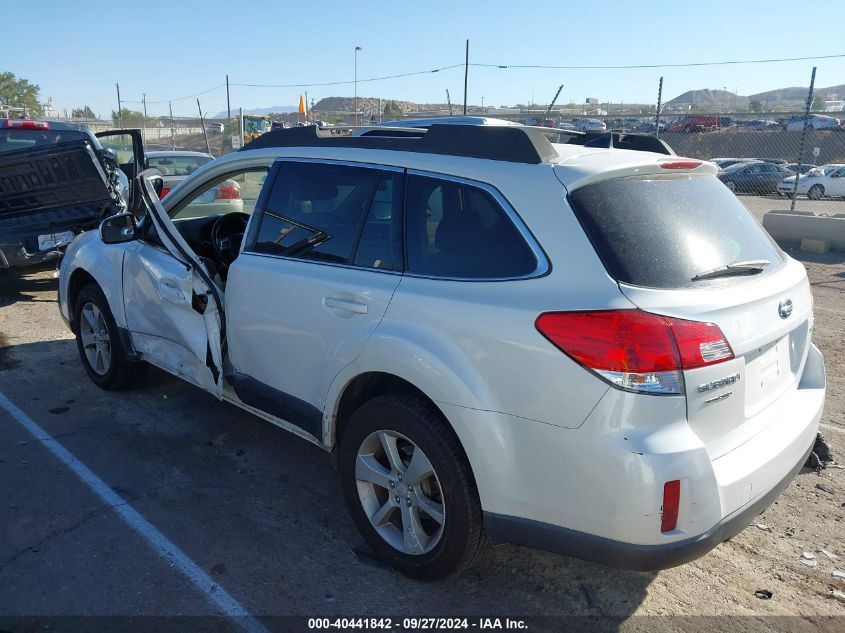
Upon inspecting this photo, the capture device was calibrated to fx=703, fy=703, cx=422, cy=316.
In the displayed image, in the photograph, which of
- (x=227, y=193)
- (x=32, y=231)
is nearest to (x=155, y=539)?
(x=227, y=193)

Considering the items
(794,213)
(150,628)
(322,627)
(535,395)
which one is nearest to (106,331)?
(150,628)

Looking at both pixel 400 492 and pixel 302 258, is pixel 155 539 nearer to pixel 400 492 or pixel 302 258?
pixel 400 492

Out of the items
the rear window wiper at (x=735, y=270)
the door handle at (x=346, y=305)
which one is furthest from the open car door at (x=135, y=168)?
the rear window wiper at (x=735, y=270)

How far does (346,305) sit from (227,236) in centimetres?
216

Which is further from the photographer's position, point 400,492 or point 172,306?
Result: point 172,306

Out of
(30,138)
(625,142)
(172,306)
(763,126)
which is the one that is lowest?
(172,306)

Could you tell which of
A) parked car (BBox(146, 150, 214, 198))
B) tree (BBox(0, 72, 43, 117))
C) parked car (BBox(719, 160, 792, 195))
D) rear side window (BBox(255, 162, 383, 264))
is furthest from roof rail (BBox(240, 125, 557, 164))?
tree (BBox(0, 72, 43, 117))

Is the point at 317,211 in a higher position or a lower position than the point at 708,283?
higher

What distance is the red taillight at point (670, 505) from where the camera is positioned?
7.59 feet

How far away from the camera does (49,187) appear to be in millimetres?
8062

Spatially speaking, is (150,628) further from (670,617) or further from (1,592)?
(670,617)

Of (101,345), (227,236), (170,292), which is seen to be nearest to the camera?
(170,292)

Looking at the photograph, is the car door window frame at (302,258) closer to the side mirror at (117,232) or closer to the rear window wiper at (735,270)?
the rear window wiper at (735,270)

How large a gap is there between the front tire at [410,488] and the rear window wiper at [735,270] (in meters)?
1.13
